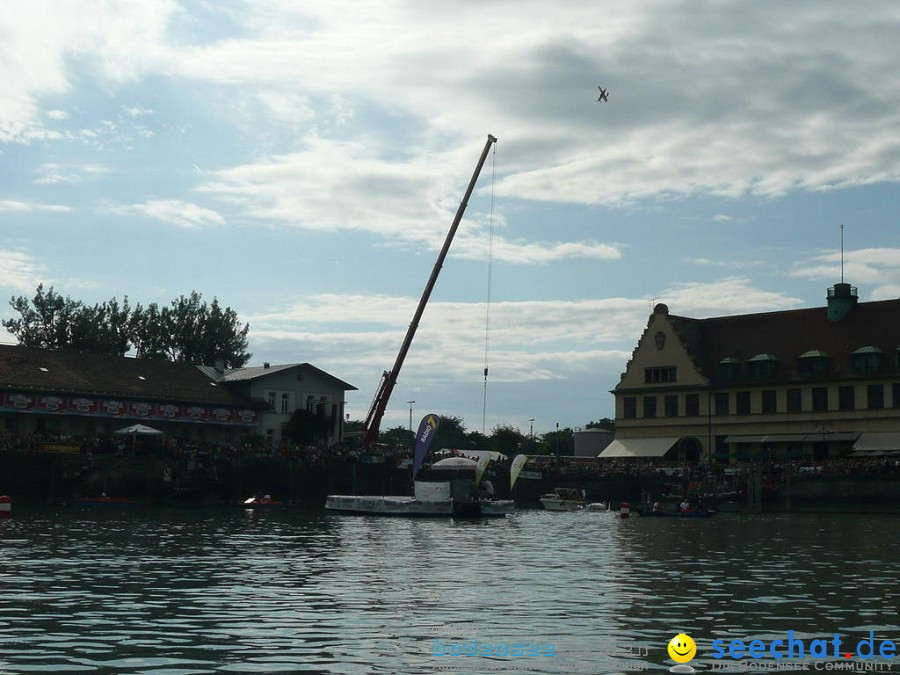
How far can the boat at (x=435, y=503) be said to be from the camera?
72938mm

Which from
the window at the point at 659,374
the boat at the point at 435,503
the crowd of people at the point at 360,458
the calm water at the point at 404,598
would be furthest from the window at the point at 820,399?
the calm water at the point at 404,598

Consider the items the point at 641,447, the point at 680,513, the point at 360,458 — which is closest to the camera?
the point at 680,513

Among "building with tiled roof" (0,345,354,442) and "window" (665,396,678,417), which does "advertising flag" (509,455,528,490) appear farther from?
"building with tiled roof" (0,345,354,442)

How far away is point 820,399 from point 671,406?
14.3m

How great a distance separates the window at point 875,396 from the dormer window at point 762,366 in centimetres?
905

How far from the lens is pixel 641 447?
106312 millimetres

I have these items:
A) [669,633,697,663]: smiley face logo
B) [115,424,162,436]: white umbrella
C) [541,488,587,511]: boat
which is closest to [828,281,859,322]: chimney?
[541,488,587,511]: boat

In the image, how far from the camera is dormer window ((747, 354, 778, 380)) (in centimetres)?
10094

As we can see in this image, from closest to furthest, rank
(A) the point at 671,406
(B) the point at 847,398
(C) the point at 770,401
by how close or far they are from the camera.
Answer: (B) the point at 847,398, (C) the point at 770,401, (A) the point at 671,406

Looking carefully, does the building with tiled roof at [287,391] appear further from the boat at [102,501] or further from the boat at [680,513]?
the boat at [680,513]

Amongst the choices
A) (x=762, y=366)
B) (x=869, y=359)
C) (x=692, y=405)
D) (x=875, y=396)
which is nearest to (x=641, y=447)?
(x=692, y=405)

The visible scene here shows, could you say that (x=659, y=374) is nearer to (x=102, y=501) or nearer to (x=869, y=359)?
(x=869, y=359)

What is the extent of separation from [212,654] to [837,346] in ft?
287

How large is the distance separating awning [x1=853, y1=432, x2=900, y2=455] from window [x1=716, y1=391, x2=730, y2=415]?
1309 centimetres
